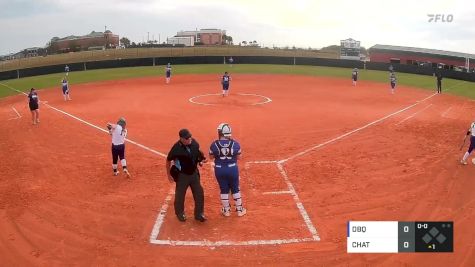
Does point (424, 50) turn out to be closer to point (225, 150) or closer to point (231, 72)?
point (231, 72)

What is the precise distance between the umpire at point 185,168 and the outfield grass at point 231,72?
30.8 meters

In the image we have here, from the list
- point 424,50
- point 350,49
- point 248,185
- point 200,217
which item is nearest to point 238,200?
point 200,217

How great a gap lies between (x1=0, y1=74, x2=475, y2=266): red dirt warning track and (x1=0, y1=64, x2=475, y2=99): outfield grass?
15029 mm

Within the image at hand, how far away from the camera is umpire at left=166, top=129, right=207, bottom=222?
9.69m

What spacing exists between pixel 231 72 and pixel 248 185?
3849 cm

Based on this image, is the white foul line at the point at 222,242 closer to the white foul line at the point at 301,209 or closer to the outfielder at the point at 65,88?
the white foul line at the point at 301,209

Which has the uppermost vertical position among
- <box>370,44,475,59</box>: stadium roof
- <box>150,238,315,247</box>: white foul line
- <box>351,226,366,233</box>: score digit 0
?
<box>370,44,475,59</box>: stadium roof

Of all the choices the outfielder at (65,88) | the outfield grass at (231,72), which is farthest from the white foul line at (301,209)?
the outfield grass at (231,72)

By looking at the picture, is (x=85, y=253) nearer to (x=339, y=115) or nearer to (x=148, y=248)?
(x=148, y=248)

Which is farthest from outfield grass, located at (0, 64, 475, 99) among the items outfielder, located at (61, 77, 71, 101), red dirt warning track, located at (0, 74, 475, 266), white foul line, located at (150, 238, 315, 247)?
white foul line, located at (150, 238, 315, 247)

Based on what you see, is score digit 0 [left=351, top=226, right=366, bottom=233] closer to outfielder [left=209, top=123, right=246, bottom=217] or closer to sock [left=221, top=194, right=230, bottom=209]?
outfielder [left=209, top=123, right=246, bottom=217]

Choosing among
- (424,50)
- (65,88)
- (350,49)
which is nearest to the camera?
(65,88)

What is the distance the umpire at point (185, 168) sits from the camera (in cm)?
969

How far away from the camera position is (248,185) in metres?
12.6
